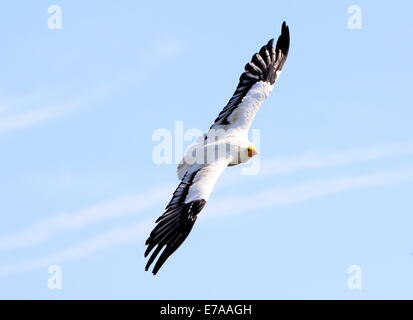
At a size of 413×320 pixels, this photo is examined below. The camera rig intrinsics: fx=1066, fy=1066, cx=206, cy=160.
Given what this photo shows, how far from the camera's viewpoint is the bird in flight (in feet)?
80.0

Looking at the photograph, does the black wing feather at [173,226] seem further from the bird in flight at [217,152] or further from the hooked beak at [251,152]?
the hooked beak at [251,152]

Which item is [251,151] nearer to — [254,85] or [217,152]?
[217,152]

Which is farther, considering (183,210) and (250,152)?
(250,152)

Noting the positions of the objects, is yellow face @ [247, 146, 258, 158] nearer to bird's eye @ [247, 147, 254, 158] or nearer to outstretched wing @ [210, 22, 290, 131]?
bird's eye @ [247, 147, 254, 158]

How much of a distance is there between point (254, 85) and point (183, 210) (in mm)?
6571

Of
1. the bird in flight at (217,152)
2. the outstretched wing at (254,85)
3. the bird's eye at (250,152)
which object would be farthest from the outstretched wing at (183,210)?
the outstretched wing at (254,85)

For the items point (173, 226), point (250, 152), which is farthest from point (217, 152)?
point (173, 226)

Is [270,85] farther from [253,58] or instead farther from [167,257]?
[167,257]

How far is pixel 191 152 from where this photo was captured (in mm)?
27312

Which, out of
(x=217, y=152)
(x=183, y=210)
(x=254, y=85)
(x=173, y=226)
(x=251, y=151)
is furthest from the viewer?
(x=254, y=85)

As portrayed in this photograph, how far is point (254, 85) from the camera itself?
30422mm

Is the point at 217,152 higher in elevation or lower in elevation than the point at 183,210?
higher

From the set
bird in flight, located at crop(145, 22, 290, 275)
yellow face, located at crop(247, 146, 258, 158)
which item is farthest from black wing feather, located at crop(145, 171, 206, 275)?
yellow face, located at crop(247, 146, 258, 158)

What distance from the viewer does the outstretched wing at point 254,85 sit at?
2912cm
